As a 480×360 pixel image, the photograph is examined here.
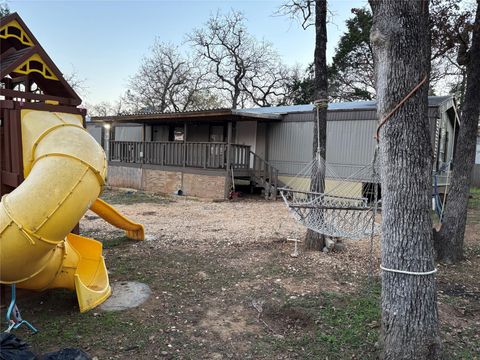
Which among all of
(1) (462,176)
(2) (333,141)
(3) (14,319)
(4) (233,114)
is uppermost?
(4) (233,114)

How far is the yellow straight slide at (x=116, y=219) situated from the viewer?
5.92 metres

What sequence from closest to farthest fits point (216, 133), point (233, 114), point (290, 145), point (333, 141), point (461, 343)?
point (461, 343) < point (233, 114) < point (333, 141) < point (290, 145) < point (216, 133)

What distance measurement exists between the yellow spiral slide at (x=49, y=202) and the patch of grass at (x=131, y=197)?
25.7ft

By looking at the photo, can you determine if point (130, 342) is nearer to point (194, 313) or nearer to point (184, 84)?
point (194, 313)

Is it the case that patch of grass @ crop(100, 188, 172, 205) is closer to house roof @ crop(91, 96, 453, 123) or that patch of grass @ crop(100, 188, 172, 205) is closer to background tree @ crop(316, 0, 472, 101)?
house roof @ crop(91, 96, 453, 123)

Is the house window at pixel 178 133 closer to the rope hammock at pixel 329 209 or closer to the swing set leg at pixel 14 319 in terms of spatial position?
the rope hammock at pixel 329 209

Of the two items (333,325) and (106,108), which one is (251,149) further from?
(106,108)

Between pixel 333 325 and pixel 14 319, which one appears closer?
pixel 14 319

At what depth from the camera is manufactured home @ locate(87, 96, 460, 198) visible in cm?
1123

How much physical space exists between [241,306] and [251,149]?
10.5 m

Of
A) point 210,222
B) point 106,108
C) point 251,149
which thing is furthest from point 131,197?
point 106,108

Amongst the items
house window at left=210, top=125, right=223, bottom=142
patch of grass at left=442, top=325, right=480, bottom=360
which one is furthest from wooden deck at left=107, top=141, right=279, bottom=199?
patch of grass at left=442, top=325, right=480, bottom=360

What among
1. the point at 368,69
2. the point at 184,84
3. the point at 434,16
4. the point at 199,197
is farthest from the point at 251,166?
the point at 184,84

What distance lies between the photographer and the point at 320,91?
230 inches
